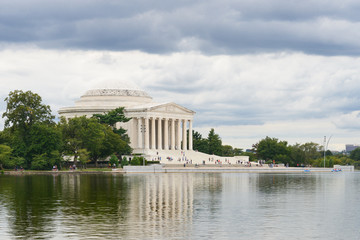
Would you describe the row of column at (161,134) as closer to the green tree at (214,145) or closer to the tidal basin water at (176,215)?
the green tree at (214,145)

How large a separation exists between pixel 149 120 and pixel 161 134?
5523 mm

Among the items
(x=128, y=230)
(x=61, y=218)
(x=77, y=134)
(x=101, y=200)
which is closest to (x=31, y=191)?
(x=101, y=200)

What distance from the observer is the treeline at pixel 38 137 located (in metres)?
119

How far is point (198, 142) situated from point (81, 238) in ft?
535

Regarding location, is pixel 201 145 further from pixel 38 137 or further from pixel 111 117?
→ pixel 38 137

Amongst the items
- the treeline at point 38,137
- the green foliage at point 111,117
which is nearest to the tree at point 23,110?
the treeline at point 38,137

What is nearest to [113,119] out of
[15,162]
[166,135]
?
[166,135]

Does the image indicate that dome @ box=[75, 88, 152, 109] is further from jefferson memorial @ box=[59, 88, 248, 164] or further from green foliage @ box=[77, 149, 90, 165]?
green foliage @ box=[77, 149, 90, 165]

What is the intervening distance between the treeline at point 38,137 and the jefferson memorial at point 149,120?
107ft

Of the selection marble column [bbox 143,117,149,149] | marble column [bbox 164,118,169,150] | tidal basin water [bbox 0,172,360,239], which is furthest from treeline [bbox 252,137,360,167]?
tidal basin water [bbox 0,172,360,239]

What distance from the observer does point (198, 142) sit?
193750 millimetres

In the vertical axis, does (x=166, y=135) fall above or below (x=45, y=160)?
above

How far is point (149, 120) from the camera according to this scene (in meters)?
179

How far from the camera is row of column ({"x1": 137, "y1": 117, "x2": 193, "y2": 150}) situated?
17306 cm
